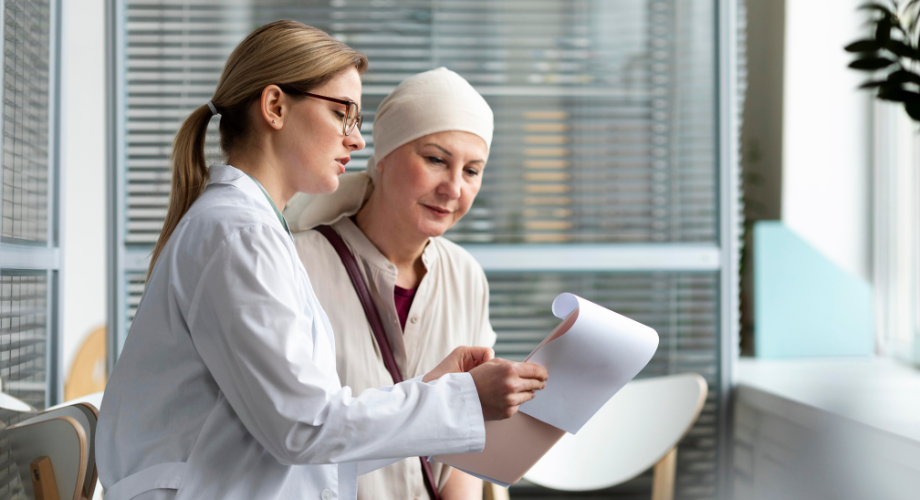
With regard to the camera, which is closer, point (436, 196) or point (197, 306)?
point (197, 306)

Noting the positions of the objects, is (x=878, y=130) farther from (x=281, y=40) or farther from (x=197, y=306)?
(x=197, y=306)

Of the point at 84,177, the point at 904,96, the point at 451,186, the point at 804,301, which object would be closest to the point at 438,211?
the point at 451,186

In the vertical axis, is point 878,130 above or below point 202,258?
above

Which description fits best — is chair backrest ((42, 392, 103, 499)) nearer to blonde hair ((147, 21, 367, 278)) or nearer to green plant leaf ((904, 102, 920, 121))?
blonde hair ((147, 21, 367, 278))

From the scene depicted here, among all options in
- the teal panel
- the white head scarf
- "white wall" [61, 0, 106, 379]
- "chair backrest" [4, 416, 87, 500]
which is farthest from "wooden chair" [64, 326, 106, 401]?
the teal panel

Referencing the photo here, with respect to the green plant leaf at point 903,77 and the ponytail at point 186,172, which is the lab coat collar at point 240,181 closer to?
the ponytail at point 186,172

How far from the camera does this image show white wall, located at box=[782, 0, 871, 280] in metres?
2.62

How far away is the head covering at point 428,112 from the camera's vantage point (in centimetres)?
142

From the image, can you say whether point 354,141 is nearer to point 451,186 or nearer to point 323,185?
point 323,185

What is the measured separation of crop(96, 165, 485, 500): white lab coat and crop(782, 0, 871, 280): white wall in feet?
7.48

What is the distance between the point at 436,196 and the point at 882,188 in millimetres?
2102

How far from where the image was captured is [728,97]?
2.35 m

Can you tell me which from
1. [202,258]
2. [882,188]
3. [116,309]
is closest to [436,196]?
[202,258]

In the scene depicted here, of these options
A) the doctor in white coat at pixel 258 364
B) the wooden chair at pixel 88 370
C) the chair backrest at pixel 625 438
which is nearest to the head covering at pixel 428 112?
the doctor in white coat at pixel 258 364
